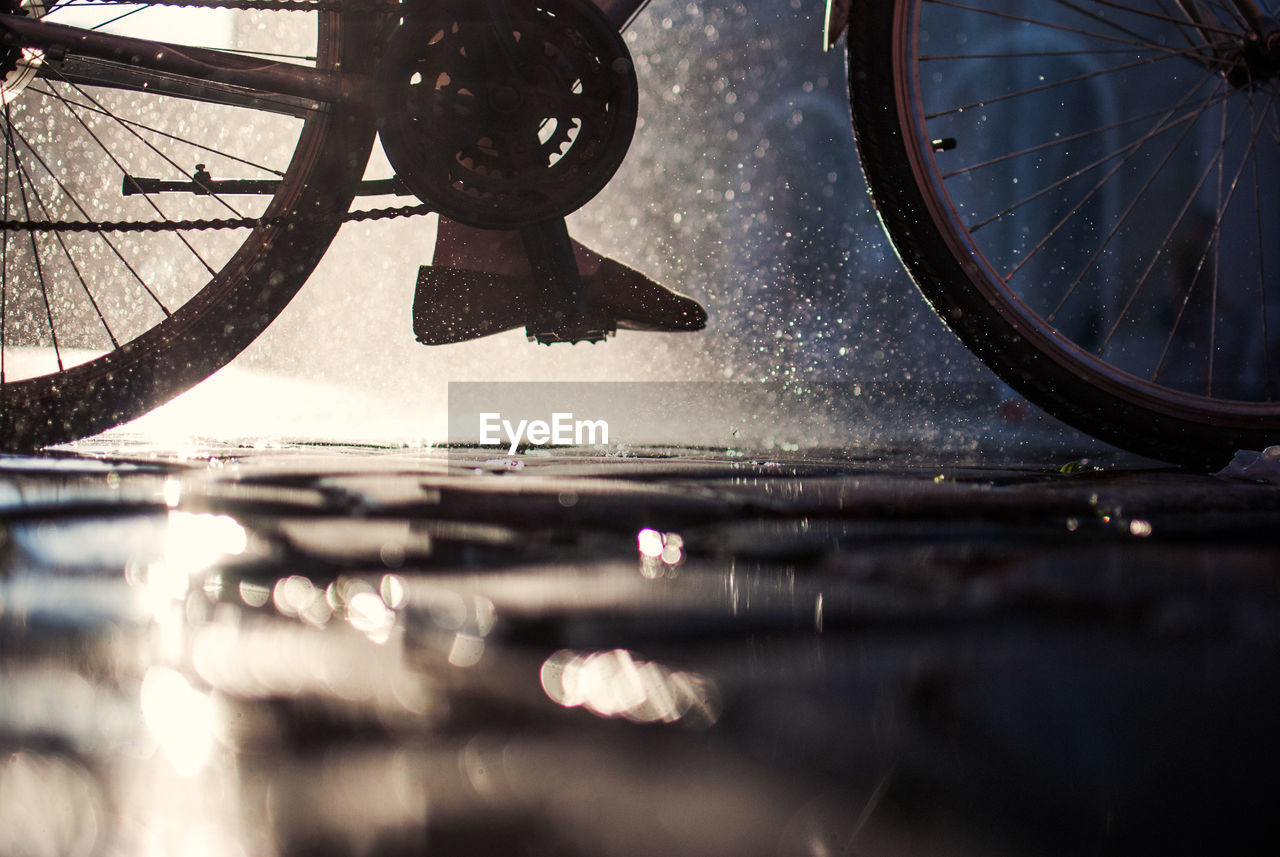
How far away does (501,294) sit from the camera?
4.10ft

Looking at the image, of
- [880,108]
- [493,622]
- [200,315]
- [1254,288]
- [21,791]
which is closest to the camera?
[21,791]

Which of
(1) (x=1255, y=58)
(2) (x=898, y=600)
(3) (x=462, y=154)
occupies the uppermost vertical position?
(1) (x=1255, y=58)

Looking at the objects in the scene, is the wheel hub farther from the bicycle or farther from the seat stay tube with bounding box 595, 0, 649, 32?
the seat stay tube with bounding box 595, 0, 649, 32

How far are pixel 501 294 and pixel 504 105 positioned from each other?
353 millimetres

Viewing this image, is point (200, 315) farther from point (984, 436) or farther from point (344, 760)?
point (984, 436)

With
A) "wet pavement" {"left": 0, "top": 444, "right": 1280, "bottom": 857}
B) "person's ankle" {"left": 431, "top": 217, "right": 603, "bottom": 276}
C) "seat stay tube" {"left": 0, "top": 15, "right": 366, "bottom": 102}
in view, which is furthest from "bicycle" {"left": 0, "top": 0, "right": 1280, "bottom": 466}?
"wet pavement" {"left": 0, "top": 444, "right": 1280, "bottom": 857}

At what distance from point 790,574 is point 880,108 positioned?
33.1 inches

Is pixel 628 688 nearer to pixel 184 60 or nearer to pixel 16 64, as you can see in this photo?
pixel 184 60

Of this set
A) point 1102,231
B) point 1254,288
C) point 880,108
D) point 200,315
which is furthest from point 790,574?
point 1254,288

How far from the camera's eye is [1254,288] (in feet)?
7.70

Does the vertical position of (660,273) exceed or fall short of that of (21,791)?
it exceeds it

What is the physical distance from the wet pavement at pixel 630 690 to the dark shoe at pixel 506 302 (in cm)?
83
